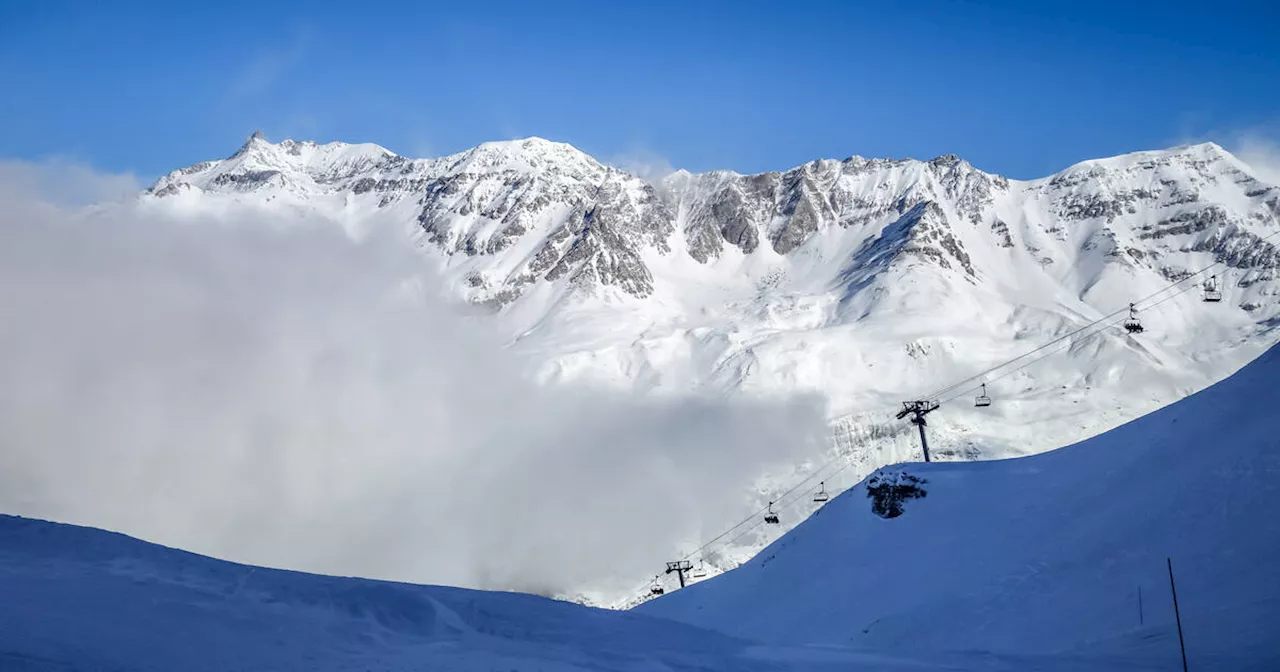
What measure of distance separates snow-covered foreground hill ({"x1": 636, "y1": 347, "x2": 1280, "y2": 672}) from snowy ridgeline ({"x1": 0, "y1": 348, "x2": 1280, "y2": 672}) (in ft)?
0.37

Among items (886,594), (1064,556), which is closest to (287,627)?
(886,594)

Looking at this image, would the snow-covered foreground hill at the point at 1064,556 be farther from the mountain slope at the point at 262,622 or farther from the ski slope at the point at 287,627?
the mountain slope at the point at 262,622

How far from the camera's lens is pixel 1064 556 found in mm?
43500

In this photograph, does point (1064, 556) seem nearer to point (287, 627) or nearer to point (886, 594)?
point (886, 594)

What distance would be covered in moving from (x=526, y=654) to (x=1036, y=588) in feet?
81.3

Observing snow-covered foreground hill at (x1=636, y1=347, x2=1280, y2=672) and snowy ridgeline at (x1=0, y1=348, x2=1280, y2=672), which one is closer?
snowy ridgeline at (x1=0, y1=348, x2=1280, y2=672)

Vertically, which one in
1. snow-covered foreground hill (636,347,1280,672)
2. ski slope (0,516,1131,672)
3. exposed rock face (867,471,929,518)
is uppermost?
exposed rock face (867,471,929,518)

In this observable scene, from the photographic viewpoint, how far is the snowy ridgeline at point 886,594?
25.9 meters

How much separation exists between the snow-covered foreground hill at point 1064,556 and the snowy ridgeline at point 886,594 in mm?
113

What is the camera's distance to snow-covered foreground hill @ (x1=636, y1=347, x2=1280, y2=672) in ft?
112

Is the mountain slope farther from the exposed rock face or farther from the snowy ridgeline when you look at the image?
the exposed rock face

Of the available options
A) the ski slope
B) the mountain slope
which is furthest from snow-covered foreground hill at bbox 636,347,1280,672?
the mountain slope

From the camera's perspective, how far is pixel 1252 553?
35.7 metres

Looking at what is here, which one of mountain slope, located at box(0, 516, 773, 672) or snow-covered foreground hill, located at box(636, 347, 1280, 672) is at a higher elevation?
snow-covered foreground hill, located at box(636, 347, 1280, 672)
